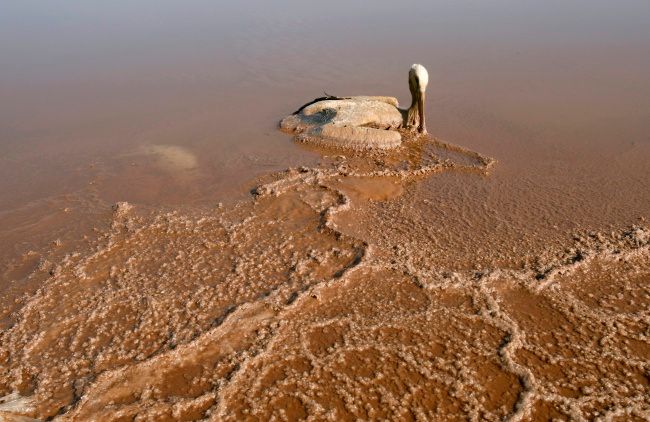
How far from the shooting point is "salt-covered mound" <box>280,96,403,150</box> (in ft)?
20.4

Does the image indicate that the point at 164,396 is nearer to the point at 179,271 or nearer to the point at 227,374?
the point at 227,374

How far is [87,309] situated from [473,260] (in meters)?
2.99

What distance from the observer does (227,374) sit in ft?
9.91

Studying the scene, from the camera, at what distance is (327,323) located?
3.42m

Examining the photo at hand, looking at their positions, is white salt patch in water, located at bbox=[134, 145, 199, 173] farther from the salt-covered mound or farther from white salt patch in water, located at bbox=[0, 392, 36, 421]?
white salt patch in water, located at bbox=[0, 392, 36, 421]

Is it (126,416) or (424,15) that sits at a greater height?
(424,15)

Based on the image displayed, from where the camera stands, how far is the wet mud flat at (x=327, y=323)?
9.34ft

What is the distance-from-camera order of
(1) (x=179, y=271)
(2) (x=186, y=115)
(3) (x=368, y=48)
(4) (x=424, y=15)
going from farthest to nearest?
(4) (x=424, y=15), (3) (x=368, y=48), (2) (x=186, y=115), (1) (x=179, y=271)

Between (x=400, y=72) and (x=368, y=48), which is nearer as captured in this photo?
(x=400, y=72)

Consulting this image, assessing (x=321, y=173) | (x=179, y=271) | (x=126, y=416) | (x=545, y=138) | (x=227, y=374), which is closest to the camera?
(x=126, y=416)

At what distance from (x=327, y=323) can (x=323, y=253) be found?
84 cm

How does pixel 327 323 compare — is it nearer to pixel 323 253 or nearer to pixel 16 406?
pixel 323 253

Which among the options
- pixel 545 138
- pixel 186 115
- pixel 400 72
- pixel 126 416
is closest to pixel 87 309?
pixel 126 416

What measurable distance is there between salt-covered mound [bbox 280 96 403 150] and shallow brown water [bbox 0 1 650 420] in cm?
26
